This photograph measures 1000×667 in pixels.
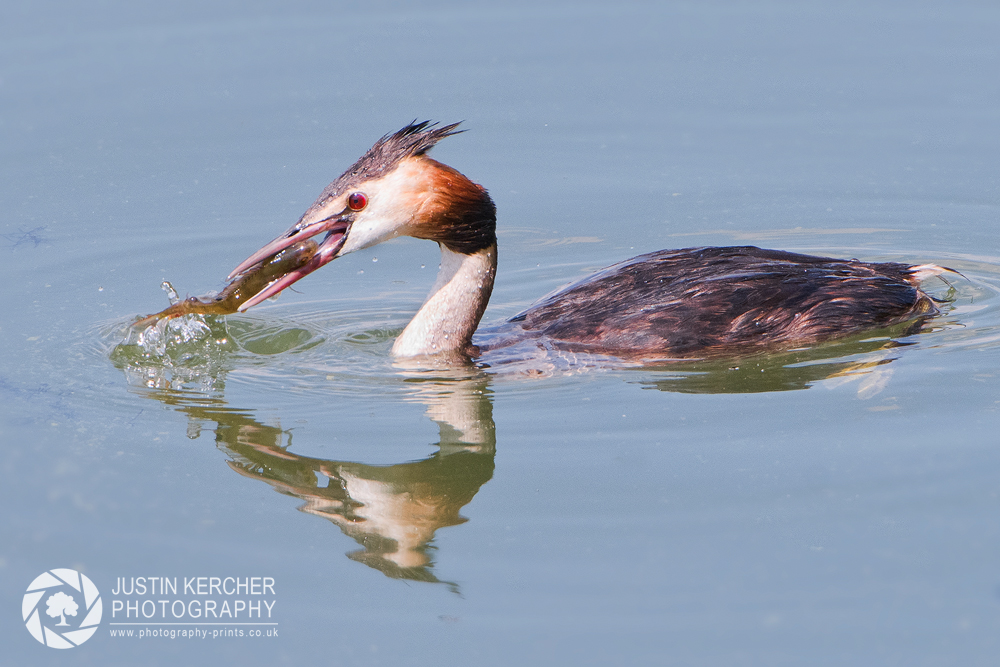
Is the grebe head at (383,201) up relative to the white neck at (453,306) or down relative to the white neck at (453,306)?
up

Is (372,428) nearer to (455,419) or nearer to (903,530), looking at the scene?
(455,419)

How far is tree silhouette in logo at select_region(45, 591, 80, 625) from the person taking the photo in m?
5.09

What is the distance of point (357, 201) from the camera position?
6.82 meters

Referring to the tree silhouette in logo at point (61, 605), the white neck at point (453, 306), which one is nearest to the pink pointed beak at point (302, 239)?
the white neck at point (453, 306)

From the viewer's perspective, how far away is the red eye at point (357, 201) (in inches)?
268

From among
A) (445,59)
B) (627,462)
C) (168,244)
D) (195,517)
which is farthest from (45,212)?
(627,462)

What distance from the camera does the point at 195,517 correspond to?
18.6 feet

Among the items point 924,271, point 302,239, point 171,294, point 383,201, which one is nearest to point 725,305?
point 924,271

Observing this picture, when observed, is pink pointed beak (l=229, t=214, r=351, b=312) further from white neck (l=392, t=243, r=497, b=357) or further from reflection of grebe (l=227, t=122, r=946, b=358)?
white neck (l=392, t=243, r=497, b=357)

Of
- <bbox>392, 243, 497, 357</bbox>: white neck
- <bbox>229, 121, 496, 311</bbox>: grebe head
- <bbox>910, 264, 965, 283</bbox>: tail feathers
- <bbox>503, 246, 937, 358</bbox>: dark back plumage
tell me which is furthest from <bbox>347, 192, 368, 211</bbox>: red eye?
<bbox>910, 264, 965, 283</bbox>: tail feathers

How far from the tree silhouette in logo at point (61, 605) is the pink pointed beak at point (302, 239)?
2.09 meters

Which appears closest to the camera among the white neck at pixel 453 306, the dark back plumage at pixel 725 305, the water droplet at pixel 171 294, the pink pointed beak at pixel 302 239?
the pink pointed beak at pixel 302 239

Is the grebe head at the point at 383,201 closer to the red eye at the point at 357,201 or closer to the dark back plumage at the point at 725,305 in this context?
the red eye at the point at 357,201

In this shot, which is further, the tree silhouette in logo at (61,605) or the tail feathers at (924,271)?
the tail feathers at (924,271)
